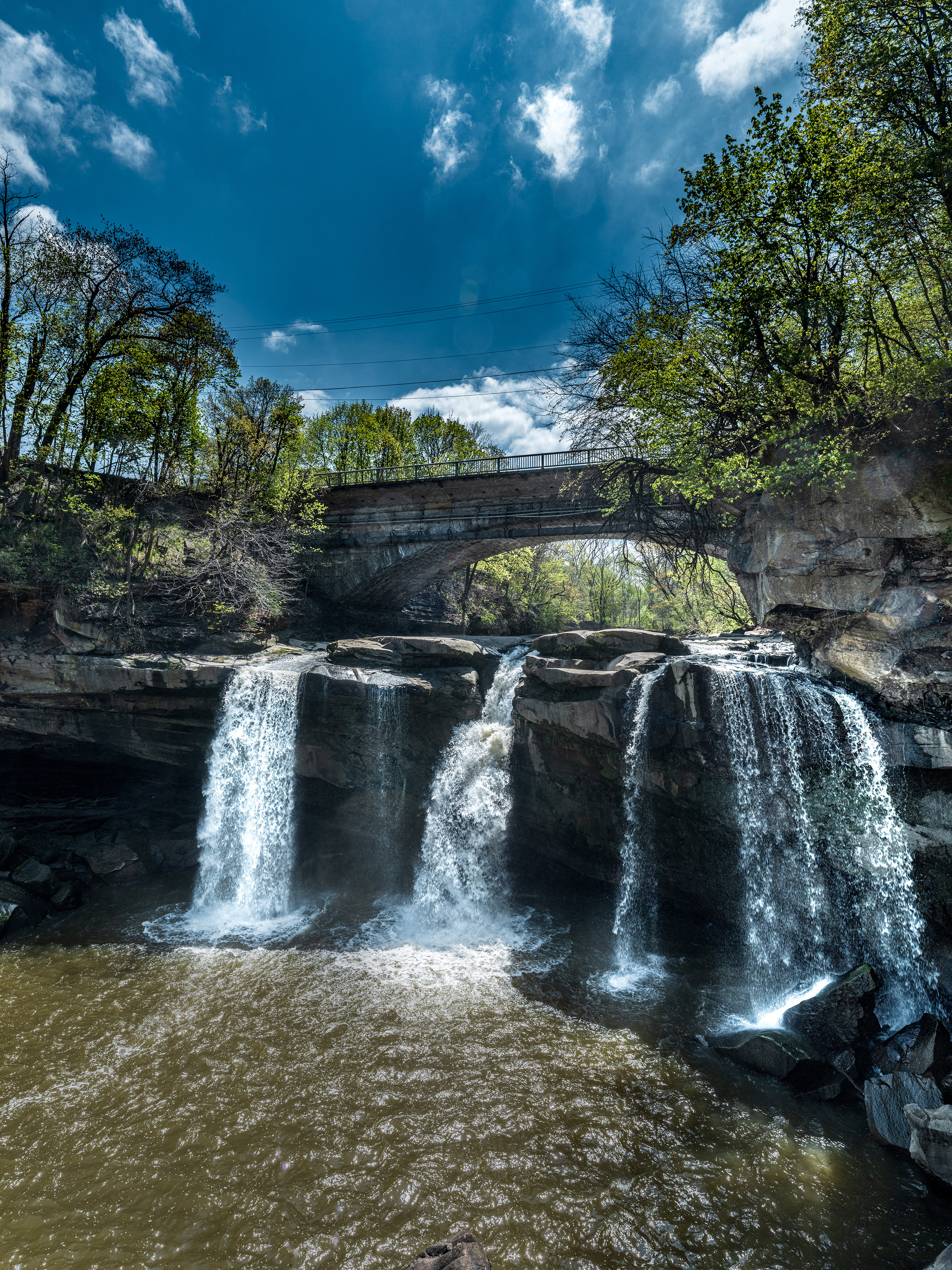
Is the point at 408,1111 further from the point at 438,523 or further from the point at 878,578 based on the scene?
the point at 438,523

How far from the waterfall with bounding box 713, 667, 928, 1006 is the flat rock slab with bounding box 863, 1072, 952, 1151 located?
1.90 meters

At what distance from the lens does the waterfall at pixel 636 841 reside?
9.80 meters

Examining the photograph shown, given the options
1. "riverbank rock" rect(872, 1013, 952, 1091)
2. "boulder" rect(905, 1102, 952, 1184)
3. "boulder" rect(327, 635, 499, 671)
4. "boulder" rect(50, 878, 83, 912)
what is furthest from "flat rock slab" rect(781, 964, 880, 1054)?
"boulder" rect(50, 878, 83, 912)

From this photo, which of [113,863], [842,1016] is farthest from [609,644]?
[113,863]

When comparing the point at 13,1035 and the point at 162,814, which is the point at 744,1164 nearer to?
the point at 13,1035

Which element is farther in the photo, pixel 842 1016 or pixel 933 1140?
pixel 842 1016

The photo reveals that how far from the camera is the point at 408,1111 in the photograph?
5.92 m

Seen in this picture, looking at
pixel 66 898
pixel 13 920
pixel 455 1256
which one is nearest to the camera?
pixel 455 1256

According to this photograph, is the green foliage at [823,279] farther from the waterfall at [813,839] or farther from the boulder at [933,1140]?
the boulder at [933,1140]

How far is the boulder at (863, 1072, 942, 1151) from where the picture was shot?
5508 millimetres

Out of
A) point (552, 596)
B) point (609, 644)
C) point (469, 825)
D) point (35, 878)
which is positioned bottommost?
point (35, 878)

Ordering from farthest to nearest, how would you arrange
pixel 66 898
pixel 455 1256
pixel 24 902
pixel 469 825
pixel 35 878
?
1. pixel 469 825
2. pixel 35 878
3. pixel 66 898
4. pixel 24 902
5. pixel 455 1256

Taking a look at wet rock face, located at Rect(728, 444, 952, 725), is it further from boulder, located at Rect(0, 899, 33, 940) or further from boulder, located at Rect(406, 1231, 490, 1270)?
boulder, located at Rect(0, 899, 33, 940)

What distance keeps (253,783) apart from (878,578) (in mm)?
13502
